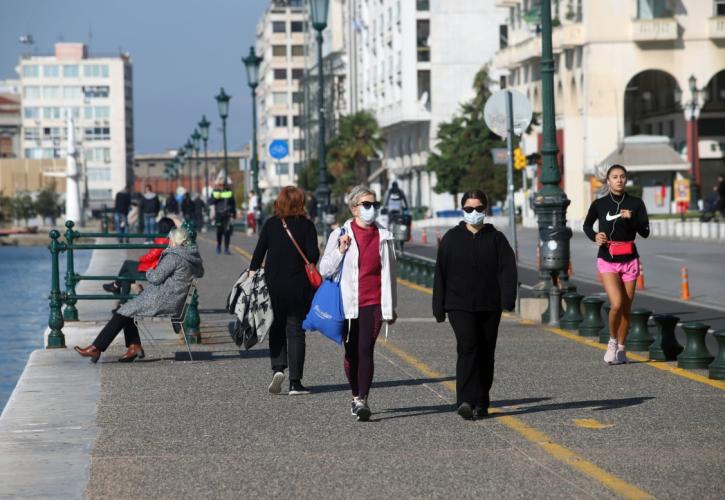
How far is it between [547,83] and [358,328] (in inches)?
381

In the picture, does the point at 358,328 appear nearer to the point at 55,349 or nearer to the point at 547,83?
the point at 55,349

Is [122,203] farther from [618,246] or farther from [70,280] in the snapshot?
[618,246]

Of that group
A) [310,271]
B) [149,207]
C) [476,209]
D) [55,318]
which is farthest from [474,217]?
[149,207]

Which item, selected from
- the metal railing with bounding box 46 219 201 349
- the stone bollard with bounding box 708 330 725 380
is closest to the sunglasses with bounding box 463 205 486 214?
the stone bollard with bounding box 708 330 725 380

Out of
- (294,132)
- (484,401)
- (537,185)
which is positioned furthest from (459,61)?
(484,401)

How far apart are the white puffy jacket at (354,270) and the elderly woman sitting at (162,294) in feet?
12.7

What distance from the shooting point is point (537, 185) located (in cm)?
8100

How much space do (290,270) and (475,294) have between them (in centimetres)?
221

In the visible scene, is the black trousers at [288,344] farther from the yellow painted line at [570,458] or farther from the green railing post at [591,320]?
the green railing post at [591,320]

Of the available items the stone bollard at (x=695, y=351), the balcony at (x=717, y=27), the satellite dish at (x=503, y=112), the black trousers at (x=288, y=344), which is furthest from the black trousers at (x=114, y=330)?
the balcony at (x=717, y=27)

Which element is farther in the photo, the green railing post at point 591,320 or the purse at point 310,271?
the green railing post at point 591,320

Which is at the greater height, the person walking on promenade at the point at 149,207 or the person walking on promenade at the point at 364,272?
the person walking on promenade at the point at 149,207

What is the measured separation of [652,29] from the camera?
2876 inches

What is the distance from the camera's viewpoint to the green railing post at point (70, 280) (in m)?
17.5
